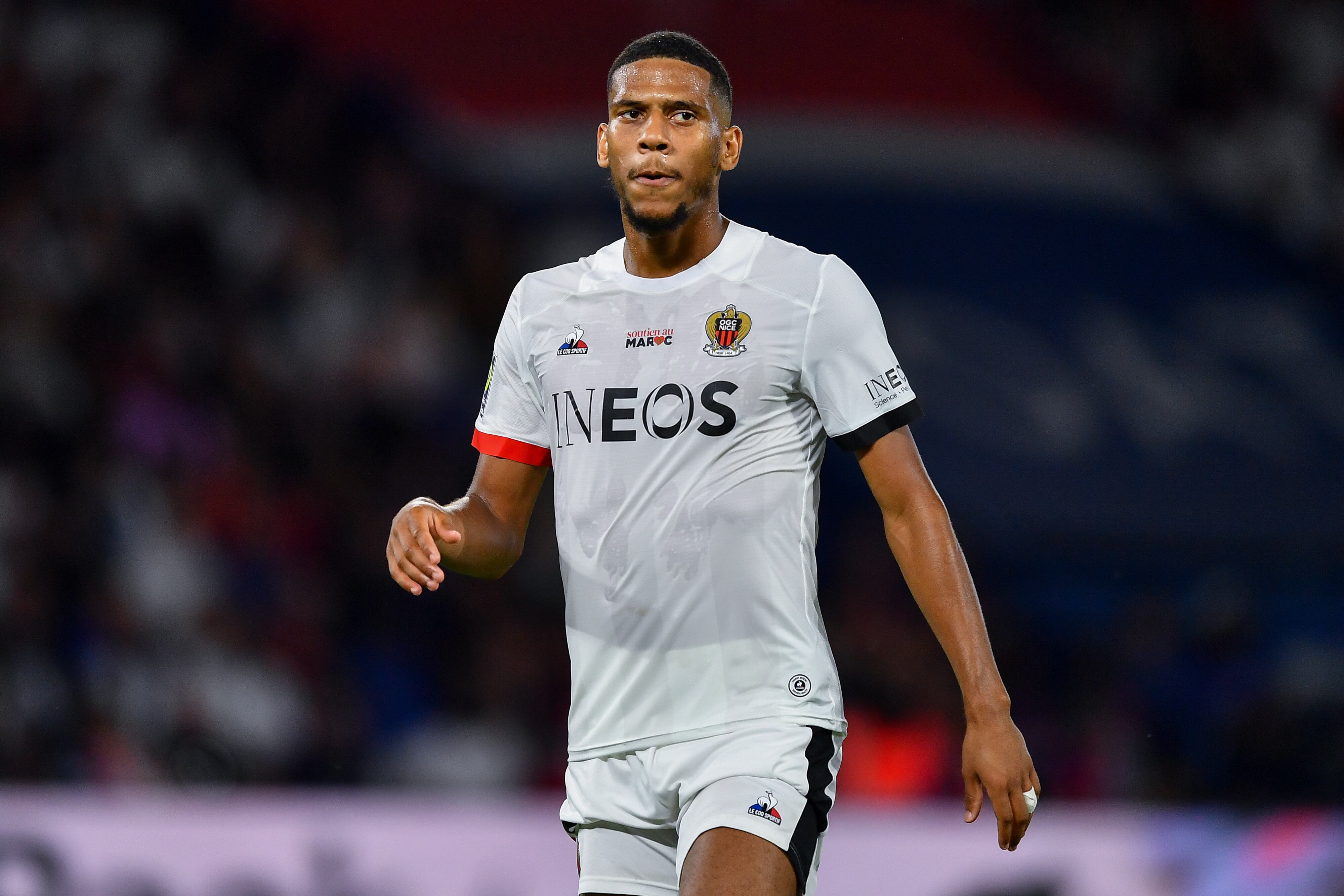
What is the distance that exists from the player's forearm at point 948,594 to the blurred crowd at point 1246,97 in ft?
32.5

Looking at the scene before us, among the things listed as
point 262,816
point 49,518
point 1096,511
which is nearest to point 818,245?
point 1096,511

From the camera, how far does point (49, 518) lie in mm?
8164

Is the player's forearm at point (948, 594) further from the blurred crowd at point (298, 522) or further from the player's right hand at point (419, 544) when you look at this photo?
the blurred crowd at point (298, 522)

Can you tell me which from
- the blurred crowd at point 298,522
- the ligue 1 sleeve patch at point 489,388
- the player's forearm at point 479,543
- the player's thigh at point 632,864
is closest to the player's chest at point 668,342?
the ligue 1 sleeve patch at point 489,388

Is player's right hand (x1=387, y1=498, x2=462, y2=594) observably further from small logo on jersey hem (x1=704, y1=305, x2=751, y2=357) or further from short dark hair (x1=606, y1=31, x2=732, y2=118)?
short dark hair (x1=606, y1=31, x2=732, y2=118)

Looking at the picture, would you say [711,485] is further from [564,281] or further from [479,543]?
[564,281]

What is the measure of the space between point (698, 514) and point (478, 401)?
19.9 feet

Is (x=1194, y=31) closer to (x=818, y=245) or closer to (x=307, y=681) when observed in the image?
(x=818, y=245)

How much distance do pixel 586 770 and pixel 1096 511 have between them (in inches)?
282

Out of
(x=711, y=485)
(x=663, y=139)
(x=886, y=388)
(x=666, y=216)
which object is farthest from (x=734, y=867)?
(x=663, y=139)

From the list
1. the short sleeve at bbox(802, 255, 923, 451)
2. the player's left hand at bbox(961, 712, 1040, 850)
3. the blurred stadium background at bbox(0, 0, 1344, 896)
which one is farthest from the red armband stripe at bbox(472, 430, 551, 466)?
the blurred stadium background at bbox(0, 0, 1344, 896)

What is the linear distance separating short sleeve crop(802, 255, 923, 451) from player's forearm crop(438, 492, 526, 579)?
2.67 feet

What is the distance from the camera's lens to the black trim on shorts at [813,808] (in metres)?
3.36

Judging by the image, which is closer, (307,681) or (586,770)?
(586,770)
